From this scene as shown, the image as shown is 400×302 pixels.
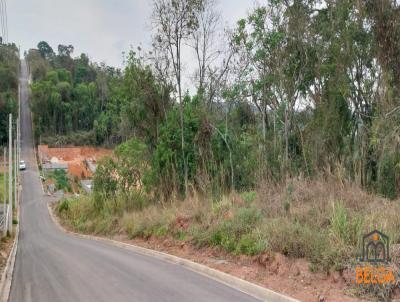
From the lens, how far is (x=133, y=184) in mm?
26266

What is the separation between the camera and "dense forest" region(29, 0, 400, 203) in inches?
567

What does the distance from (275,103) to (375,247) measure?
639 inches

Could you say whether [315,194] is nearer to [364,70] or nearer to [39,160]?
[364,70]

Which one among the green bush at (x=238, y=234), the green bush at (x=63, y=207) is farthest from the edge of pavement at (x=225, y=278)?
the green bush at (x=63, y=207)

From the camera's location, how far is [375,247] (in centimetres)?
707

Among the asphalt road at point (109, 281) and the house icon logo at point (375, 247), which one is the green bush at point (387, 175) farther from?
the asphalt road at point (109, 281)

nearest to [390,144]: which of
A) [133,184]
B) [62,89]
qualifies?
[133,184]

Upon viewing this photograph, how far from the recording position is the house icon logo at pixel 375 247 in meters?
6.88

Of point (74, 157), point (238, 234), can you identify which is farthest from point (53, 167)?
point (238, 234)

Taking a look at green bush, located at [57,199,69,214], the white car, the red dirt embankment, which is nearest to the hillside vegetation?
green bush, located at [57,199,69,214]

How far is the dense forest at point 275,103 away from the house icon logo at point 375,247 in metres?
5.14

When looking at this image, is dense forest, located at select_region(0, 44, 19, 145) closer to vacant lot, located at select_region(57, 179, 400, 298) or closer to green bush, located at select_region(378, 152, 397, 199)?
vacant lot, located at select_region(57, 179, 400, 298)

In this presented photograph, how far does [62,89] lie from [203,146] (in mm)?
89716

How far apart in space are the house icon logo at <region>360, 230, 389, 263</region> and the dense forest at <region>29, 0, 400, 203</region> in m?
5.14
